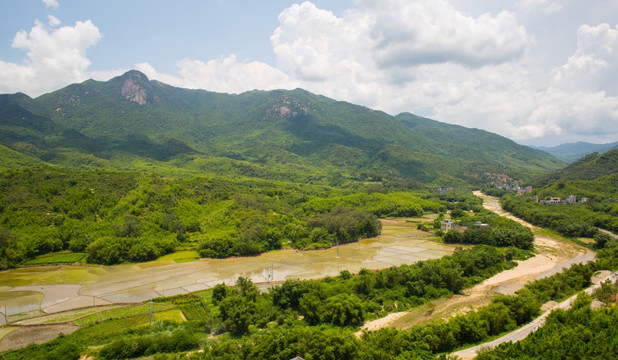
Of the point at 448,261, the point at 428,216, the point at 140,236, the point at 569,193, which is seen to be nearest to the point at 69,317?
the point at 140,236

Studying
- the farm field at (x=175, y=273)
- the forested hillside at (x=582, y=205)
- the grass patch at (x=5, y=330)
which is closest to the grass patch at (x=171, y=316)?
the farm field at (x=175, y=273)

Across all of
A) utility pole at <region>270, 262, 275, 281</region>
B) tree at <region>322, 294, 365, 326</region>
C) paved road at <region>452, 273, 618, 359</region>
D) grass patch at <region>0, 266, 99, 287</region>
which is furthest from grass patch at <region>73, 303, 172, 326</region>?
paved road at <region>452, 273, 618, 359</region>

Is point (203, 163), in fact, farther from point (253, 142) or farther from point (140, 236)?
point (140, 236)

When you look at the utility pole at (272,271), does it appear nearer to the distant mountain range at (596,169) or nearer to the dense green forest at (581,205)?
the dense green forest at (581,205)

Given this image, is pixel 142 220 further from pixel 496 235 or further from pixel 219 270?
pixel 496 235

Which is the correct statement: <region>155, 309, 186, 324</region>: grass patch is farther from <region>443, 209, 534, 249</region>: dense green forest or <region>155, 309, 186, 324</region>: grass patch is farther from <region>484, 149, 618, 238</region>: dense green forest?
<region>484, 149, 618, 238</region>: dense green forest

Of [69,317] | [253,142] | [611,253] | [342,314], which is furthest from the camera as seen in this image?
[253,142]
